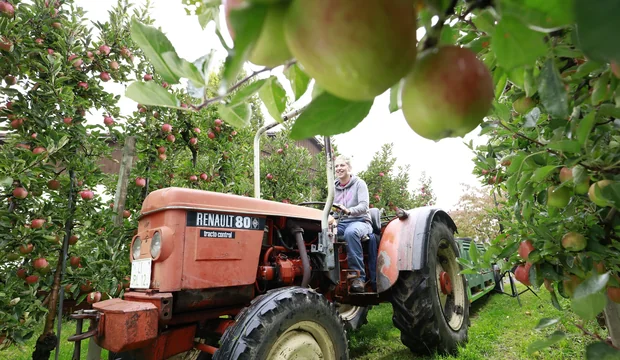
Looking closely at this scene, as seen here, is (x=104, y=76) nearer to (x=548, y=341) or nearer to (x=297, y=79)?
(x=297, y=79)

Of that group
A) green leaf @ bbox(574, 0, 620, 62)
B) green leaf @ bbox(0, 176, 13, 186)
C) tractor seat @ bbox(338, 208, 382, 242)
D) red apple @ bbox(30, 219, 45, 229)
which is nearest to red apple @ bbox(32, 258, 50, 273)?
red apple @ bbox(30, 219, 45, 229)

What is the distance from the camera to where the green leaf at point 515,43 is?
308 millimetres

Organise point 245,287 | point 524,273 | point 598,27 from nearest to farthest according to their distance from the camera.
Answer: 1. point 598,27
2. point 524,273
3. point 245,287

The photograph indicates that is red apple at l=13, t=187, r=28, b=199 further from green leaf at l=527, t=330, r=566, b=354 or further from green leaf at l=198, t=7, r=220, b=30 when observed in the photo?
green leaf at l=527, t=330, r=566, b=354

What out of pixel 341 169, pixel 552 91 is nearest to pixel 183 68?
pixel 552 91

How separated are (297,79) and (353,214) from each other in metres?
2.87

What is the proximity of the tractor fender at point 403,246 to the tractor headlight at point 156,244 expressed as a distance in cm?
182

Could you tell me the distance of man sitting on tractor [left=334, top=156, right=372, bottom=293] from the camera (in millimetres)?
3012

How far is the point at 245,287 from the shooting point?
93.4 inches

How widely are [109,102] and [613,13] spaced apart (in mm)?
3906

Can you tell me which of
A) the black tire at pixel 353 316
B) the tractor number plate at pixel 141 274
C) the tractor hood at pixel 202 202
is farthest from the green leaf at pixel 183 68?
the black tire at pixel 353 316

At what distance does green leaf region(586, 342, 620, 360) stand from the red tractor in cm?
130

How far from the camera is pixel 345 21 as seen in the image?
25 cm

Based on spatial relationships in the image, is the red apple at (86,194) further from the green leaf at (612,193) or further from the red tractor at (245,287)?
the green leaf at (612,193)
